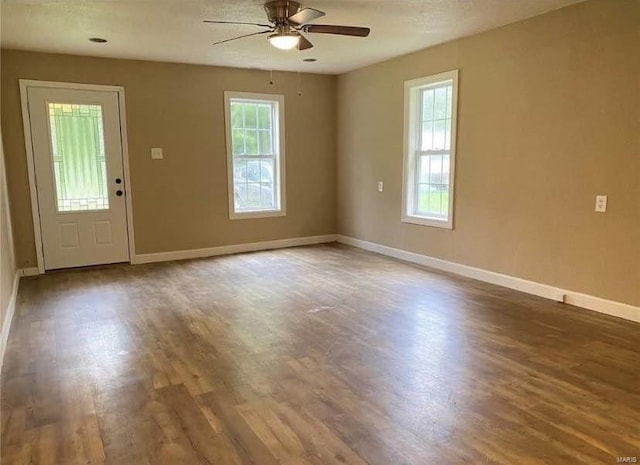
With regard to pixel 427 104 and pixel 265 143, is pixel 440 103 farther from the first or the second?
pixel 265 143

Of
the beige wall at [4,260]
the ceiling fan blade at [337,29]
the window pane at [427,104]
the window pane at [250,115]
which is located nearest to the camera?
the beige wall at [4,260]

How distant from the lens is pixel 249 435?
2121mm

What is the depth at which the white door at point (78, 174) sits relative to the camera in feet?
16.9

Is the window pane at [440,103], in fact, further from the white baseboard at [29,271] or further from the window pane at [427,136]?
the white baseboard at [29,271]

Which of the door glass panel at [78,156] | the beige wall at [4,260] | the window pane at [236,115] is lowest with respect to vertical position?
the beige wall at [4,260]

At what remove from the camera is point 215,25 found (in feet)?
13.4

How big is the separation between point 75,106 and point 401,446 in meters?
5.12

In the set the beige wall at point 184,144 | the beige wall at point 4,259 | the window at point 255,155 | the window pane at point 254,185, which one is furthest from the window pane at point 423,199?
the beige wall at point 4,259

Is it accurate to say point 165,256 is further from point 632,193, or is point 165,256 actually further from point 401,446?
point 632,193

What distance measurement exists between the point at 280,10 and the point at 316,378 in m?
2.67

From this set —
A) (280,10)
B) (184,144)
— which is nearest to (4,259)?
(184,144)

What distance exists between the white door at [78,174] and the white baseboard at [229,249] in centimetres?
40

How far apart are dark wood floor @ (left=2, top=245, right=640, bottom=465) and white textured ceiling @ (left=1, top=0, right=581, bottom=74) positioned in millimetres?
2445

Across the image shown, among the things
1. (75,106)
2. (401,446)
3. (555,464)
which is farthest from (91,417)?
(75,106)
